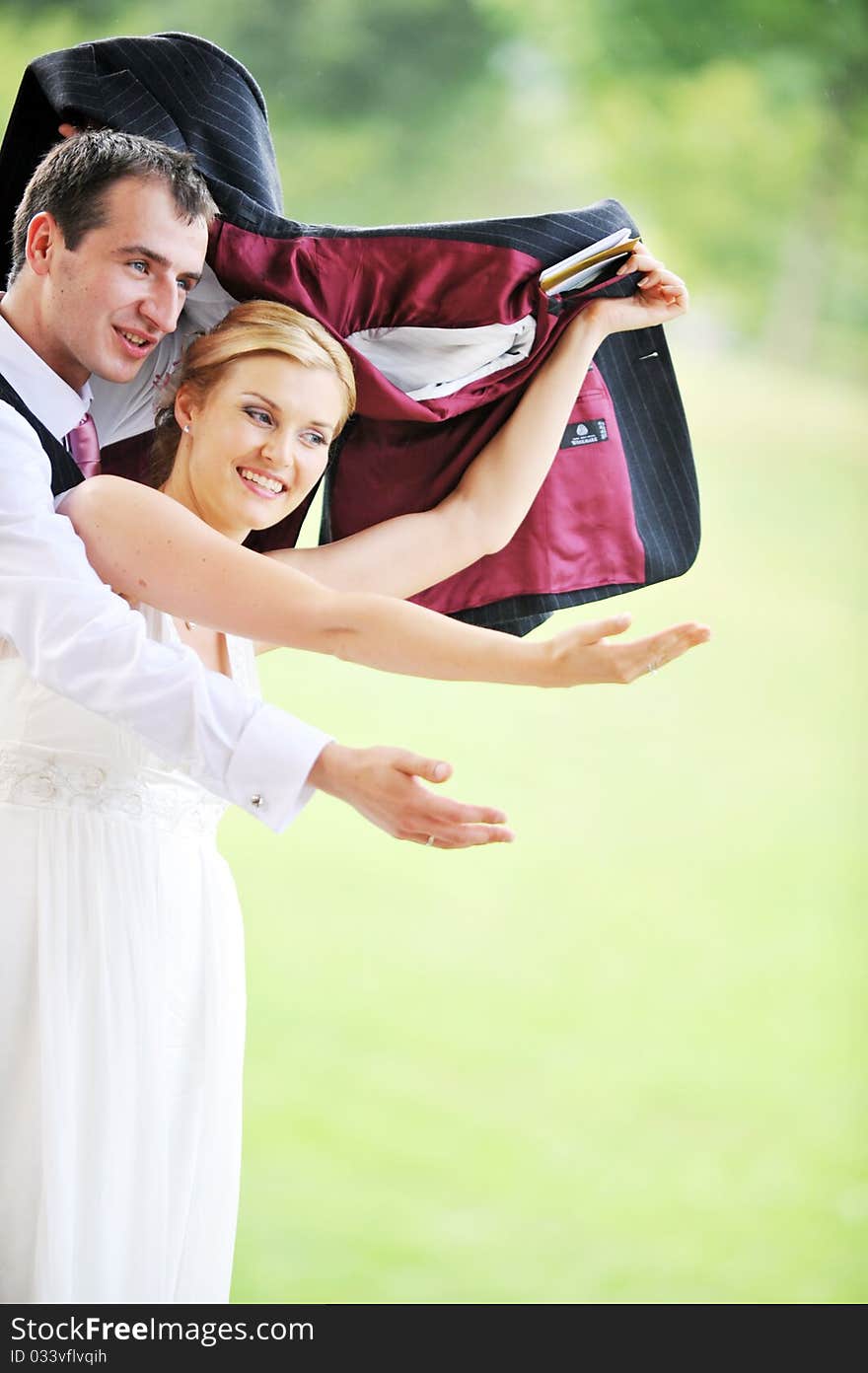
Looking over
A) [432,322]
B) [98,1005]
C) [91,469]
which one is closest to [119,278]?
[91,469]

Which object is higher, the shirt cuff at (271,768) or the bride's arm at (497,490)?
the bride's arm at (497,490)

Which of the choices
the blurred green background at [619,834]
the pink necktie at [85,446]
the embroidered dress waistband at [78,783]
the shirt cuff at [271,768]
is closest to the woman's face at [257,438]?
the pink necktie at [85,446]

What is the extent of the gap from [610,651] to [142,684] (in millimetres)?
364

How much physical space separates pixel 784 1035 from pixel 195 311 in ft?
9.45

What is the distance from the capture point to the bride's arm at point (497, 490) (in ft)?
5.20

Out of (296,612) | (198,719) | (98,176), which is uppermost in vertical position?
(98,176)

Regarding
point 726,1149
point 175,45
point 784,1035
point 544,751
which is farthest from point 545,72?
point 726,1149

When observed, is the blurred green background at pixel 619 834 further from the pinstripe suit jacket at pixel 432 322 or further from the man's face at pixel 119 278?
the man's face at pixel 119 278

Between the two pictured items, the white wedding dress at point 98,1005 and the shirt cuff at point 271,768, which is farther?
the white wedding dress at point 98,1005

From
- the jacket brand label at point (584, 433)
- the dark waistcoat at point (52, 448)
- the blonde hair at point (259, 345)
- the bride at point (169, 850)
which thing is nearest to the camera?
the bride at point (169, 850)

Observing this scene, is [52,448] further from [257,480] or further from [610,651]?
[610,651]

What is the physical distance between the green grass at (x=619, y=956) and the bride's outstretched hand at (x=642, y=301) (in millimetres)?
2094

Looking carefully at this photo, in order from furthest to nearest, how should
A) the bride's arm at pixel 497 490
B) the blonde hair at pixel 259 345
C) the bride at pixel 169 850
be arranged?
the bride's arm at pixel 497 490 → the blonde hair at pixel 259 345 → the bride at pixel 169 850

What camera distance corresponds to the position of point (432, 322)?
156 cm
